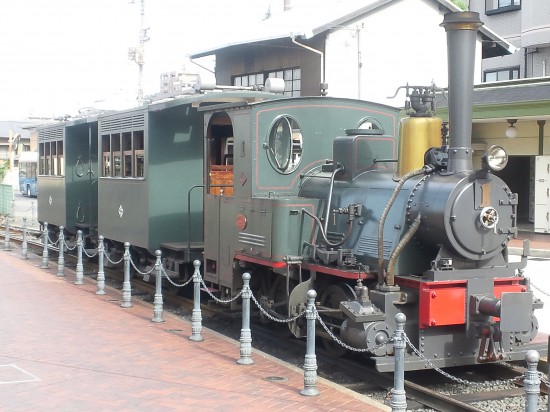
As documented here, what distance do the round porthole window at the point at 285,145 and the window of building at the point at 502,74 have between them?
72.6 ft

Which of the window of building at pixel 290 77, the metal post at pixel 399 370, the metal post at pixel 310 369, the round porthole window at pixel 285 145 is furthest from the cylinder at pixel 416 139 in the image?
the window of building at pixel 290 77

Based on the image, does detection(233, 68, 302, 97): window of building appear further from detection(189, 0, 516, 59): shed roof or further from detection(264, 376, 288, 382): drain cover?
detection(264, 376, 288, 382): drain cover

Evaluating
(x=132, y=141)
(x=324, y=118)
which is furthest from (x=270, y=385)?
(x=132, y=141)

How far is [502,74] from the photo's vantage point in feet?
97.8

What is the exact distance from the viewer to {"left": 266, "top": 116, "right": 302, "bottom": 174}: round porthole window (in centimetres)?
902

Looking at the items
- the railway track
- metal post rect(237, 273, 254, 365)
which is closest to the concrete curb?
the railway track

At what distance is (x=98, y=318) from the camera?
34.7 ft

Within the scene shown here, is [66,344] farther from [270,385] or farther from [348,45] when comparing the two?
[348,45]

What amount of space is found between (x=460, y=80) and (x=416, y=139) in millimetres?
836

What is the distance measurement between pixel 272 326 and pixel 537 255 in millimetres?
8771

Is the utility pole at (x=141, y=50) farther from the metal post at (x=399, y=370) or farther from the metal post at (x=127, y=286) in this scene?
the metal post at (x=399, y=370)

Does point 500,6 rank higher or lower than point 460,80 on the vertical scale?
higher

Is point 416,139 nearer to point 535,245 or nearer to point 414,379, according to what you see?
point 414,379

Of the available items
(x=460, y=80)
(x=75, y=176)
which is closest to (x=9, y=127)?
(x=75, y=176)
